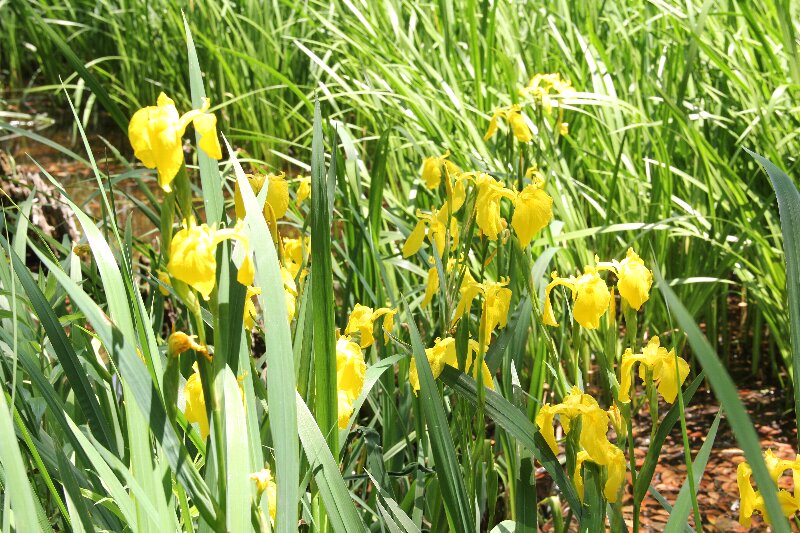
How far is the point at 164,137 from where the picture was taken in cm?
77

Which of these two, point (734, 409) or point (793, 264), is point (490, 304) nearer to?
point (793, 264)

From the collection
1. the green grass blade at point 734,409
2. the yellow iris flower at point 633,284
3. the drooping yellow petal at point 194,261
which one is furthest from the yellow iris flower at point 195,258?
the yellow iris flower at point 633,284

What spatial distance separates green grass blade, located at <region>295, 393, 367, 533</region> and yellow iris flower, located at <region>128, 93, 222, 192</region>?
0.92 feet

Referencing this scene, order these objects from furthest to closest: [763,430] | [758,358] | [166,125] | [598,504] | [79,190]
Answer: [79,190] < [758,358] < [763,430] < [598,504] < [166,125]

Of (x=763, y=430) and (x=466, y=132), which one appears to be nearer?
(x=763, y=430)

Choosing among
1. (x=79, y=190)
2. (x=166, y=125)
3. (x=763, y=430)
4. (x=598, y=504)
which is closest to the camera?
(x=166, y=125)

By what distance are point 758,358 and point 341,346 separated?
1653 mm

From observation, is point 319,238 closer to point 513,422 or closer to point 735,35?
point 513,422

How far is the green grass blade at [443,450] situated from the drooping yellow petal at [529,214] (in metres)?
0.23

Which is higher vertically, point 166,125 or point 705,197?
point 166,125

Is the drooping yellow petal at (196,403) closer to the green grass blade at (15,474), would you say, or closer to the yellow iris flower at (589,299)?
the green grass blade at (15,474)

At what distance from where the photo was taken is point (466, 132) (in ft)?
7.98

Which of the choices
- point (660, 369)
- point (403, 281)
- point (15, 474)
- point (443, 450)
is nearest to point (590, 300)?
point (660, 369)

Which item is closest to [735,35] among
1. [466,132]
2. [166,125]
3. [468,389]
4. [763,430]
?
[466,132]
